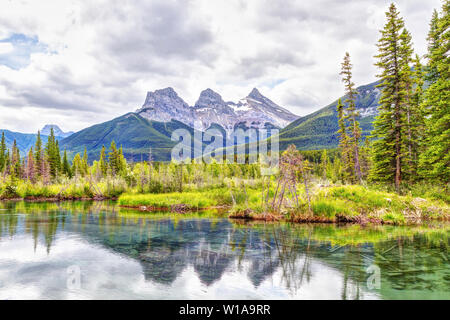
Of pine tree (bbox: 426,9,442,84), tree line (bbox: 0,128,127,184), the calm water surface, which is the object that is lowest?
the calm water surface

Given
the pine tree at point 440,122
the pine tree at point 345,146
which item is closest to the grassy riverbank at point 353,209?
the pine tree at point 440,122

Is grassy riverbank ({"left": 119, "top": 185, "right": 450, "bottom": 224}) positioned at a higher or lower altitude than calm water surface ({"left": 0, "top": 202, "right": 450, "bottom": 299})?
higher

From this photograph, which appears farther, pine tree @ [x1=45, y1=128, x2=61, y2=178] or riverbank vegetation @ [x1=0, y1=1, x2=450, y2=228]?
pine tree @ [x1=45, y1=128, x2=61, y2=178]

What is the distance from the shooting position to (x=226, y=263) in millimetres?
10562

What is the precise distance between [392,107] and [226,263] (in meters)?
24.1

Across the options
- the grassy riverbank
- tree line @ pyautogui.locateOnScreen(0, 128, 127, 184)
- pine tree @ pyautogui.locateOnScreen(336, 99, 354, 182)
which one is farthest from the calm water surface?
tree line @ pyautogui.locateOnScreen(0, 128, 127, 184)

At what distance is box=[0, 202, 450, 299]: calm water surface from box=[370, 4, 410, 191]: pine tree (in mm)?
10538

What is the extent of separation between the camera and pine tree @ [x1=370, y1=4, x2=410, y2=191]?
26719 millimetres

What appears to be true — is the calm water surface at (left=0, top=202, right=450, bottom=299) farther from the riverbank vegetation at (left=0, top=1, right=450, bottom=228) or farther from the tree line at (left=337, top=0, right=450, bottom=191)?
the tree line at (left=337, top=0, right=450, bottom=191)
